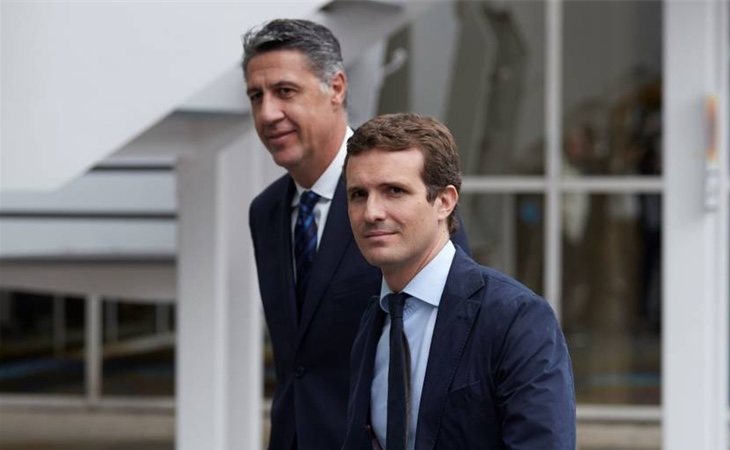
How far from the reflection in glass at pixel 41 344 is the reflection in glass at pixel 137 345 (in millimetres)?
228

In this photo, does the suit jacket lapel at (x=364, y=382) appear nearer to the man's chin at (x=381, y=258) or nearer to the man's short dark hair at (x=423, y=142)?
the man's chin at (x=381, y=258)

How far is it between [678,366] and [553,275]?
10.5 feet

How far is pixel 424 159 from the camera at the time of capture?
2.83 m

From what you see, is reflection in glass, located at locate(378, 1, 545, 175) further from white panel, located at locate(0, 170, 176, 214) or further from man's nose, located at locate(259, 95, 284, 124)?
man's nose, located at locate(259, 95, 284, 124)

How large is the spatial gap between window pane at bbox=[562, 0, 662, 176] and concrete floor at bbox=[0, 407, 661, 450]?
1.77 metres

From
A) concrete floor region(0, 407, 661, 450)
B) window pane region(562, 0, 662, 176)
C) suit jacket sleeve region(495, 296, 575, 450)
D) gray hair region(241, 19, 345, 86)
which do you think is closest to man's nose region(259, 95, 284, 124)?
gray hair region(241, 19, 345, 86)

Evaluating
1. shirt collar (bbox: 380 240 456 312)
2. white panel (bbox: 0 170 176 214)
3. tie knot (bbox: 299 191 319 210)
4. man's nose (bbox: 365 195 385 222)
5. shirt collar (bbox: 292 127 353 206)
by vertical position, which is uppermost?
white panel (bbox: 0 170 176 214)

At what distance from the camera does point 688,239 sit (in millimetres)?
7582

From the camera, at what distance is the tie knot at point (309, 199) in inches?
145

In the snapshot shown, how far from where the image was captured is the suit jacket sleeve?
2.63 m

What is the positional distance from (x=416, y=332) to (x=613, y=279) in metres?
8.21

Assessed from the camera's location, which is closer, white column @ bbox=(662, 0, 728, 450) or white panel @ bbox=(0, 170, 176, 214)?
white column @ bbox=(662, 0, 728, 450)

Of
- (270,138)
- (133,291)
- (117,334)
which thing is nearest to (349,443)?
(270,138)

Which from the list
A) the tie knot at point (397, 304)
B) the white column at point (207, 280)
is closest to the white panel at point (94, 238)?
the white column at point (207, 280)
